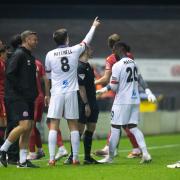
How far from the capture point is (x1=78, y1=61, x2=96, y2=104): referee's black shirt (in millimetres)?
14398

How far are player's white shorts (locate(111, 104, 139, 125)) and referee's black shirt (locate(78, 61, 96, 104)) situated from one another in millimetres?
428

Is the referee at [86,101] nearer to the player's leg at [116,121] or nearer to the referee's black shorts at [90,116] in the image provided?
the referee's black shorts at [90,116]

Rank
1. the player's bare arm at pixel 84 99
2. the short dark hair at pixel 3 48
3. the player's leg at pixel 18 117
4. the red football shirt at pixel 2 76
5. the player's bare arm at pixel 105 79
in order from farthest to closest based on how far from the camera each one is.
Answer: the player's bare arm at pixel 105 79, the red football shirt at pixel 2 76, the short dark hair at pixel 3 48, the player's bare arm at pixel 84 99, the player's leg at pixel 18 117

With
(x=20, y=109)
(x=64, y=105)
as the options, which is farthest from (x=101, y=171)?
(x=20, y=109)

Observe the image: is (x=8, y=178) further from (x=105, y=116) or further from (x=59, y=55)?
(x=105, y=116)

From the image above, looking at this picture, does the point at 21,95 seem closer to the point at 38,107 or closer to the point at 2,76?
the point at 2,76

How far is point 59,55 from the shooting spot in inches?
545

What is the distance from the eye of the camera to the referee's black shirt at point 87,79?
47.2ft

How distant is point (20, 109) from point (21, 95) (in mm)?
221

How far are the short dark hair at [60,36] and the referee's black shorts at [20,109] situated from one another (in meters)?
1.04

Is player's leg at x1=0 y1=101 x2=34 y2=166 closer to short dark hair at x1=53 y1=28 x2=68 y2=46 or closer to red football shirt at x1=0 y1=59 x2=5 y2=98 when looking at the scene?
short dark hair at x1=53 y1=28 x2=68 y2=46

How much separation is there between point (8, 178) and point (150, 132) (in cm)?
1506

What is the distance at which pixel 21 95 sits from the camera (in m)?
13.5

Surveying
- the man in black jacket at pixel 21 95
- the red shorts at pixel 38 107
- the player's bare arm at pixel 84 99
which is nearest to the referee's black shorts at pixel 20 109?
the man in black jacket at pixel 21 95
